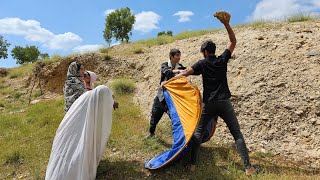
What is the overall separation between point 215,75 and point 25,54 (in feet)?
115

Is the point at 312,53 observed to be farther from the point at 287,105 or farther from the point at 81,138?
the point at 81,138

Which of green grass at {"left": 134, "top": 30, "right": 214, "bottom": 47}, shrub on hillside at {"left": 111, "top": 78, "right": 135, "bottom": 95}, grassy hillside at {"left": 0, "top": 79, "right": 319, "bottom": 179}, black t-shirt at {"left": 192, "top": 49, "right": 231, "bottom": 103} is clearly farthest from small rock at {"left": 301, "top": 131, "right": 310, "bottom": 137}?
green grass at {"left": 134, "top": 30, "right": 214, "bottom": 47}

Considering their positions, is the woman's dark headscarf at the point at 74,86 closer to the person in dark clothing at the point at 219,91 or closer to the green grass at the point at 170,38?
the person in dark clothing at the point at 219,91

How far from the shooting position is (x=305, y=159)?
18.3 ft

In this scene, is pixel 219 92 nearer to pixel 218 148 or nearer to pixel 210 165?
pixel 210 165

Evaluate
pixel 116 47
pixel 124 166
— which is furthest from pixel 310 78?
pixel 116 47

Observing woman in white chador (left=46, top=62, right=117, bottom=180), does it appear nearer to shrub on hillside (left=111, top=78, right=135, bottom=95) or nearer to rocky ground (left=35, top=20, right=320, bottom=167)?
rocky ground (left=35, top=20, right=320, bottom=167)

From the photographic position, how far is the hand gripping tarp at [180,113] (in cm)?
484

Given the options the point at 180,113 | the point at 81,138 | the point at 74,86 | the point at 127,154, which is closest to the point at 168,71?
the point at 180,113

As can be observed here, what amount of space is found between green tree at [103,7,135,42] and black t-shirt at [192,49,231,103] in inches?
1237

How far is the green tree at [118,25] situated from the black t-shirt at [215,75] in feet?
103

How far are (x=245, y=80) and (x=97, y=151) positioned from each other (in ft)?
13.6

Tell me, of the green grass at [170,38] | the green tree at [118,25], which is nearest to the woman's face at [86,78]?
the green grass at [170,38]

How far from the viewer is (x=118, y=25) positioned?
3584cm
